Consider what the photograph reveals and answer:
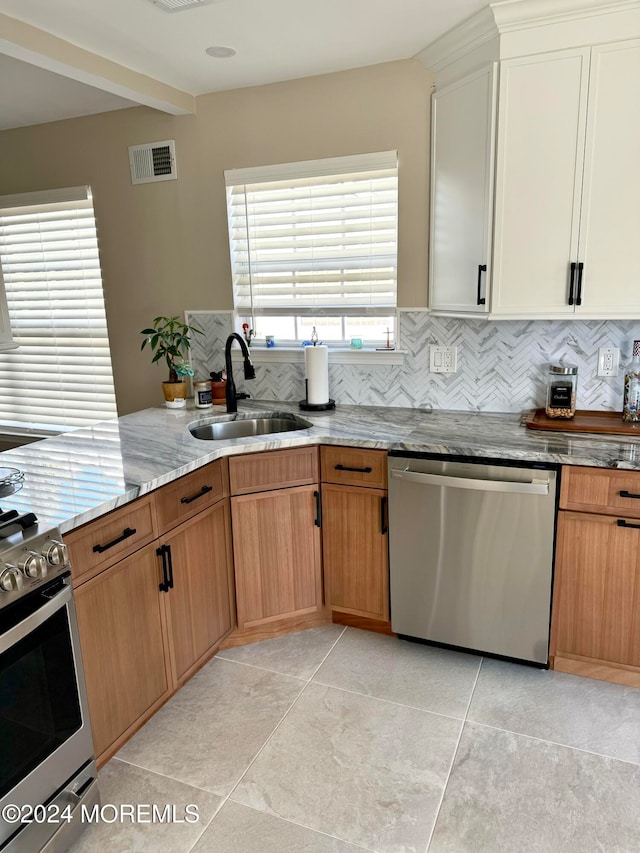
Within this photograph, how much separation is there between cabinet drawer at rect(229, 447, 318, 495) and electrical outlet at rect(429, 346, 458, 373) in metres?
0.80

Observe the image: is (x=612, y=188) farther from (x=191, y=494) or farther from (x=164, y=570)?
(x=164, y=570)

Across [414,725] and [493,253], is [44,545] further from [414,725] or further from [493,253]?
[493,253]

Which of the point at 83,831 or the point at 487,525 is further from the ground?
the point at 487,525

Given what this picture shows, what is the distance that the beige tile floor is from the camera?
1781 millimetres

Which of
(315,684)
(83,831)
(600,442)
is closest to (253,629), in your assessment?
(315,684)

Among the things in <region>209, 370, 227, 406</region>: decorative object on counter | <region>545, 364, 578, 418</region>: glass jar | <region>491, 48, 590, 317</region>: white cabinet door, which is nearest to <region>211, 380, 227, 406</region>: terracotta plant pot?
<region>209, 370, 227, 406</region>: decorative object on counter

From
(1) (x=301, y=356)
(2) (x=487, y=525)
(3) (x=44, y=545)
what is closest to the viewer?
(3) (x=44, y=545)

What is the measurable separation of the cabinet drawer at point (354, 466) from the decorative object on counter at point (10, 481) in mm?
1170

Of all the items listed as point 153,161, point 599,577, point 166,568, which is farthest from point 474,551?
point 153,161

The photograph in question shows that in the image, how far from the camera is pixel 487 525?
7.70 ft

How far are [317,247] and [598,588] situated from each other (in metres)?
2.05

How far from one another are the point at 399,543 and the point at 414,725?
68cm

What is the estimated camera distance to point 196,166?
328cm

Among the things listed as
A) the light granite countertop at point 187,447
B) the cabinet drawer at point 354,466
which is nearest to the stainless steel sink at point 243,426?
the light granite countertop at point 187,447
